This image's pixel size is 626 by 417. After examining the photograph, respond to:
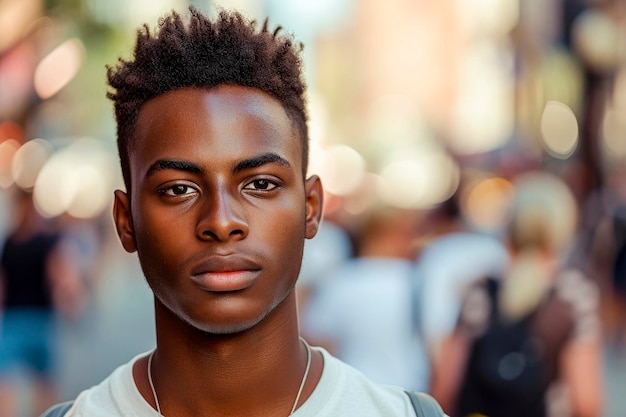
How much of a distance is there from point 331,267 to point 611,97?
9.39 metres

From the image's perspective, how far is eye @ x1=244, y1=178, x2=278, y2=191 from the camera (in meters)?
2.42

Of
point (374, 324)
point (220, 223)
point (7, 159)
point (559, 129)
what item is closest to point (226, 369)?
point (220, 223)

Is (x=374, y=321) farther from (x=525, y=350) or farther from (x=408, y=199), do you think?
(x=408, y=199)

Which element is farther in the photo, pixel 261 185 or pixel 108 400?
pixel 108 400

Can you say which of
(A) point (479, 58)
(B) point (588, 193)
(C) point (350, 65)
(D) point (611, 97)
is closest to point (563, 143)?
(D) point (611, 97)

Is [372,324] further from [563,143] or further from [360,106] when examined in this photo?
[360,106]

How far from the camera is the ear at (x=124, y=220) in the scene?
2.60 m

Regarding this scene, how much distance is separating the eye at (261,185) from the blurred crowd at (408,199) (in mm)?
3268

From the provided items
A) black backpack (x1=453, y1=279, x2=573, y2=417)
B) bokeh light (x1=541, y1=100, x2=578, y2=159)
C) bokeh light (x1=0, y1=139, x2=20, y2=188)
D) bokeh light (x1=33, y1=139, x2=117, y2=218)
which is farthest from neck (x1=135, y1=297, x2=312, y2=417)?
bokeh light (x1=541, y1=100, x2=578, y2=159)

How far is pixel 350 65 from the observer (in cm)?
2377

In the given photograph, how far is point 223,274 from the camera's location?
7.64 ft

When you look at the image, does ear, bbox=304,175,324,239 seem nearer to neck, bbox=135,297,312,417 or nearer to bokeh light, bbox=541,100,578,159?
neck, bbox=135,297,312,417

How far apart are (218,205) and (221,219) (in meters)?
0.04

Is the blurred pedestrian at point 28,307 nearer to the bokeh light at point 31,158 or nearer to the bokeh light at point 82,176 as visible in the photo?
the bokeh light at point 31,158
